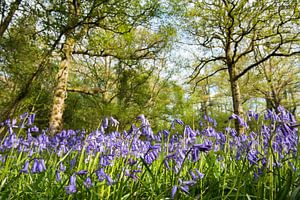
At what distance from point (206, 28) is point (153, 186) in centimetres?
1072

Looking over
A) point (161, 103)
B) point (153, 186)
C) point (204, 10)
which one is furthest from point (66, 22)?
point (161, 103)

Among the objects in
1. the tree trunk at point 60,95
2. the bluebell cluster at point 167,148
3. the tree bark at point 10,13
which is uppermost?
the tree bark at point 10,13

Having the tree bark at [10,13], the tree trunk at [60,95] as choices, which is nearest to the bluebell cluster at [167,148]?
the tree bark at [10,13]

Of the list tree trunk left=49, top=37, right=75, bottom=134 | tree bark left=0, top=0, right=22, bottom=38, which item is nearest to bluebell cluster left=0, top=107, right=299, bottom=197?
tree bark left=0, top=0, right=22, bottom=38

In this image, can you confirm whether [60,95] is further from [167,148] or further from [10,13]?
[167,148]

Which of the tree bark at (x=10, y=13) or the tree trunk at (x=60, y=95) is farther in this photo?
the tree trunk at (x=60, y=95)

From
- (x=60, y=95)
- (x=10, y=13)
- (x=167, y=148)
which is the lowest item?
(x=167, y=148)

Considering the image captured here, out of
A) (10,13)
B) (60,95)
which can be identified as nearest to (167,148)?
(10,13)

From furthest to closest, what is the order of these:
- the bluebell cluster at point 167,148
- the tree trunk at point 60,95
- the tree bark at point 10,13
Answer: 1. the tree trunk at point 60,95
2. the tree bark at point 10,13
3. the bluebell cluster at point 167,148

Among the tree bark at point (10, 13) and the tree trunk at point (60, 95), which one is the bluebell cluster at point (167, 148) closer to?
the tree bark at point (10, 13)

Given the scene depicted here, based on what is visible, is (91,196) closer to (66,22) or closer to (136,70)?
(66,22)

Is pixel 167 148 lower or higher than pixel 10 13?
lower

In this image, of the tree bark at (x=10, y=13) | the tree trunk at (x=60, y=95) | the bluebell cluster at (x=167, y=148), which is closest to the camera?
the bluebell cluster at (x=167, y=148)

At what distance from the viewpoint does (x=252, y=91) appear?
20.2 metres
